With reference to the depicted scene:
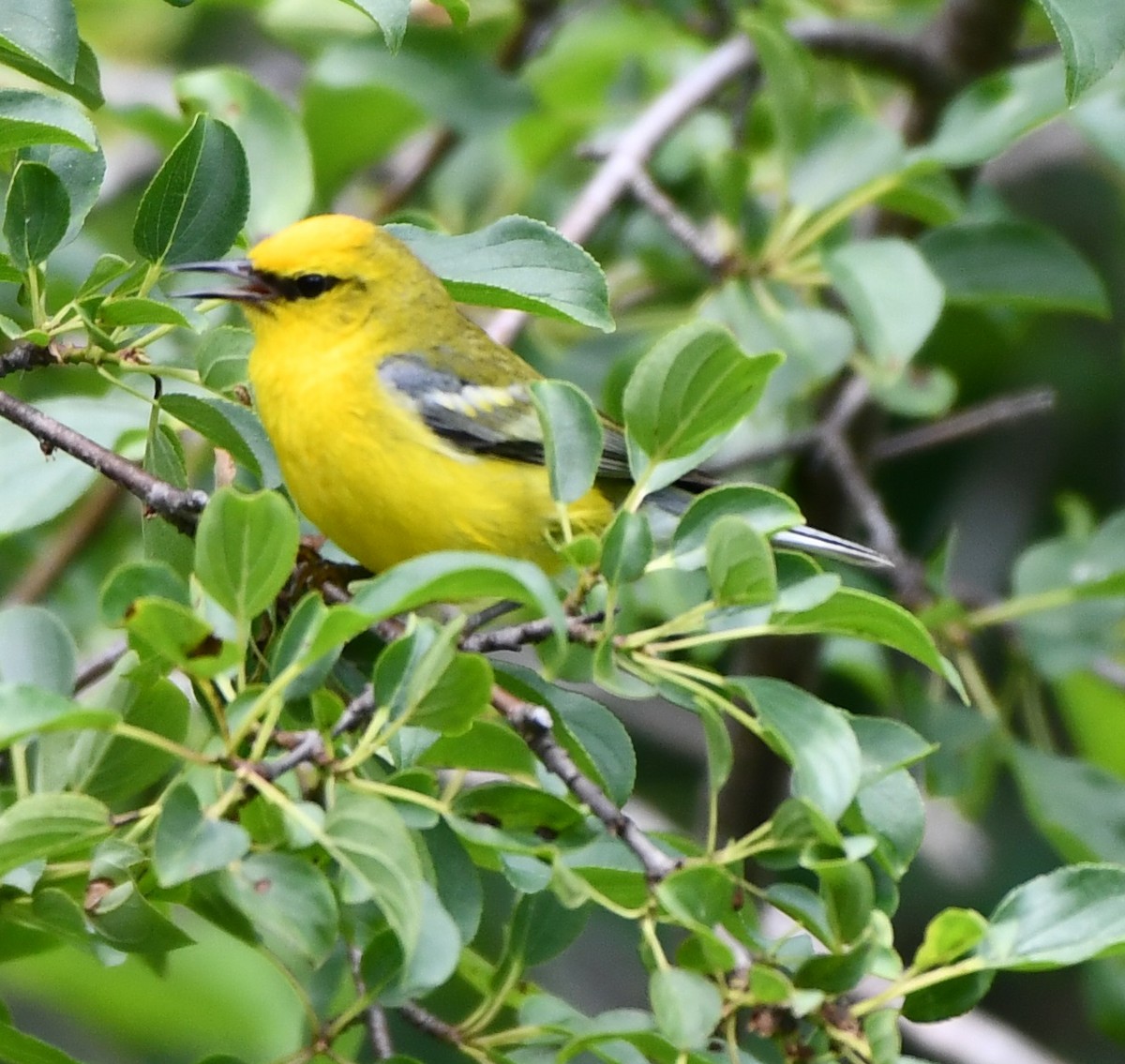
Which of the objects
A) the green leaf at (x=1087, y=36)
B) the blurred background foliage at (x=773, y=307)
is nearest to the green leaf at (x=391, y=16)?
the blurred background foliage at (x=773, y=307)

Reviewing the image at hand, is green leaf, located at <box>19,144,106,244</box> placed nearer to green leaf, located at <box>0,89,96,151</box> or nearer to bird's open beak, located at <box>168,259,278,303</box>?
green leaf, located at <box>0,89,96,151</box>

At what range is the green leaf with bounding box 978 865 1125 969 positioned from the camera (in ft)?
5.92

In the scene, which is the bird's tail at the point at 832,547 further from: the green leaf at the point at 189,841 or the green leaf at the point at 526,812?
the green leaf at the point at 189,841

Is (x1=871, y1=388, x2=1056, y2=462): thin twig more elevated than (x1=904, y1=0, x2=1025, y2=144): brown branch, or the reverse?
(x1=904, y1=0, x2=1025, y2=144): brown branch

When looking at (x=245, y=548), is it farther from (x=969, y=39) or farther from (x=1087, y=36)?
(x=969, y=39)

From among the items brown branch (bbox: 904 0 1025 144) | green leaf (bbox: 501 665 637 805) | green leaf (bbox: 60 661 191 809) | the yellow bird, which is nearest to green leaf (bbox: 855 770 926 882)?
green leaf (bbox: 501 665 637 805)

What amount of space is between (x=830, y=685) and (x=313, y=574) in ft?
7.07

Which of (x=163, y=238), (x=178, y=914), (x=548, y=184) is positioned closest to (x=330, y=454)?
(x=163, y=238)

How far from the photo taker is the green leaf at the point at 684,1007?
165 cm

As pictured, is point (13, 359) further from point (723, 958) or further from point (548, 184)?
point (548, 184)

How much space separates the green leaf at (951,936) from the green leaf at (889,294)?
158cm

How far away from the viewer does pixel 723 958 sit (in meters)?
1.71

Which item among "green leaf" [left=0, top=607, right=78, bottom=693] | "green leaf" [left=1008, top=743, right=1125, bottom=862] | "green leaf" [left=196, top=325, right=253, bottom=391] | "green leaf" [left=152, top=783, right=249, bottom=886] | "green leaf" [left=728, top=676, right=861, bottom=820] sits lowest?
"green leaf" [left=1008, top=743, right=1125, bottom=862]

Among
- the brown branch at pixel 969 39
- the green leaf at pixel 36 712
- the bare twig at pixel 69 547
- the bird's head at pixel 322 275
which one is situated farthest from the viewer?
the brown branch at pixel 969 39
